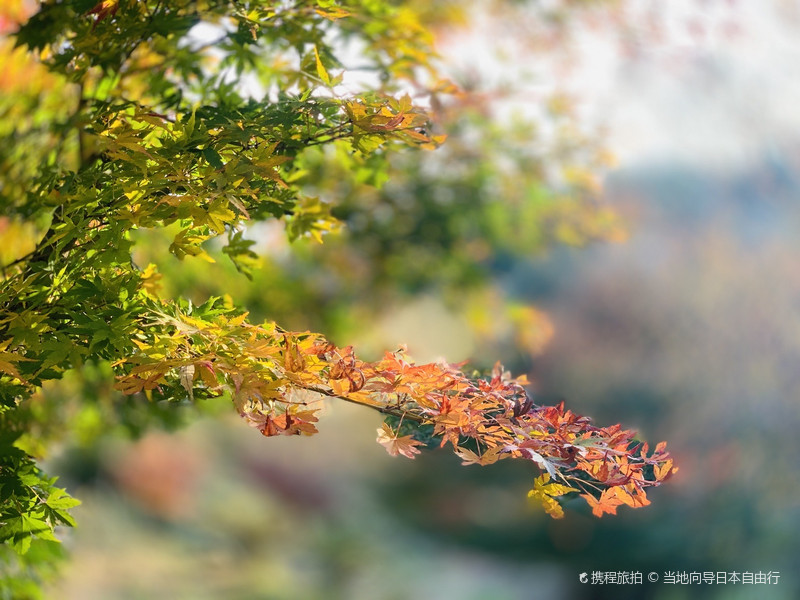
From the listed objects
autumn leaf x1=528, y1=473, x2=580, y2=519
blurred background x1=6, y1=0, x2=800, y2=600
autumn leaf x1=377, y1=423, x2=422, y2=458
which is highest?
blurred background x1=6, y1=0, x2=800, y2=600

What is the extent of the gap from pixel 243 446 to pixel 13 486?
25.2 feet

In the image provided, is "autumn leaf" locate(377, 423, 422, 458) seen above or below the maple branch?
below

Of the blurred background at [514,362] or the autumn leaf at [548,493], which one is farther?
the blurred background at [514,362]

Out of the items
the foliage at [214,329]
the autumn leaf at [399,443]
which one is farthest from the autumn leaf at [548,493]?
the autumn leaf at [399,443]

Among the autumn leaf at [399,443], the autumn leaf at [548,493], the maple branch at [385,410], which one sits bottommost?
the autumn leaf at [548,493]

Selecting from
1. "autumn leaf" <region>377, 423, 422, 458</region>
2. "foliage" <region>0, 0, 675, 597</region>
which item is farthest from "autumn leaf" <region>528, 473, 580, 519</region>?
"autumn leaf" <region>377, 423, 422, 458</region>

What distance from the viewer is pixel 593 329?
6.78 metres

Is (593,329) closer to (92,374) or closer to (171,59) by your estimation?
(92,374)

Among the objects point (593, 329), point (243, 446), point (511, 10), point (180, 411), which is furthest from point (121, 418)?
point (243, 446)

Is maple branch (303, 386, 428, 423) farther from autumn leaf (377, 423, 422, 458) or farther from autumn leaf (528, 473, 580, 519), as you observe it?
autumn leaf (528, 473, 580, 519)

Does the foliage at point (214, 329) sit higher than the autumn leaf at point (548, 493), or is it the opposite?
the foliage at point (214, 329)

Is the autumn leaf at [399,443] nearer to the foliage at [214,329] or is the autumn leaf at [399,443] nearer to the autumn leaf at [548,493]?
the foliage at [214,329]

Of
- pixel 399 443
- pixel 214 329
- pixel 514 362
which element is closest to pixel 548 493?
pixel 399 443

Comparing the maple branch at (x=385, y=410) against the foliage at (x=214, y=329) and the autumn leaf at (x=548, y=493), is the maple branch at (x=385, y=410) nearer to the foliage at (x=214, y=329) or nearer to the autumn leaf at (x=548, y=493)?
the foliage at (x=214, y=329)
